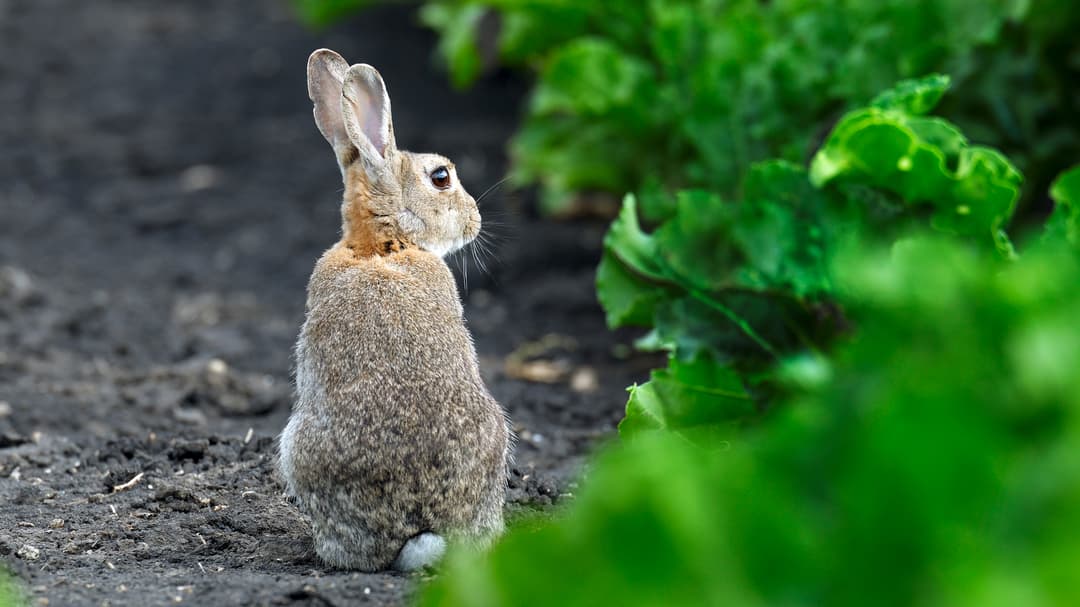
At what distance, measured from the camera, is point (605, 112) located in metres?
6.93

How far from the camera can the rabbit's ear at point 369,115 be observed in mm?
4145

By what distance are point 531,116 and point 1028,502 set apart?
6.64m

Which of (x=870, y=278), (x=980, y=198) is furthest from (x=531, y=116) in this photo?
(x=870, y=278)

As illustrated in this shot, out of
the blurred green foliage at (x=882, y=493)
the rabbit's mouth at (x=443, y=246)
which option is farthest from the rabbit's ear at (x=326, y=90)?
the blurred green foliage at (x=882, y=493)

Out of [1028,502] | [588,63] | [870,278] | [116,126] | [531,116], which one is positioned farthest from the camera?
[116,126]

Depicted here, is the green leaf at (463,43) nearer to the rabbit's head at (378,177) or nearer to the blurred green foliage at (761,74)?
the blurred green foliage at (761,74)

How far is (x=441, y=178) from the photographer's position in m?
4.34

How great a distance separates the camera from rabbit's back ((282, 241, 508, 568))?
12.0 feet

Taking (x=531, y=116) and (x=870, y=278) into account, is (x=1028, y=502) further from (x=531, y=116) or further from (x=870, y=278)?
(x=531, y=116)

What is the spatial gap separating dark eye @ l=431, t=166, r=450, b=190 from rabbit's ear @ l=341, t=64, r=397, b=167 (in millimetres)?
163

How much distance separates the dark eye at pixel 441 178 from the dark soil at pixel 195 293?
106 cm

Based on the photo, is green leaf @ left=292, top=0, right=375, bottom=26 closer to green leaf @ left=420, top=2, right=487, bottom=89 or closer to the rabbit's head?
green leaf @ left=420, top=2, right=487, bottom=89

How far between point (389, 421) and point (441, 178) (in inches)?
39.7

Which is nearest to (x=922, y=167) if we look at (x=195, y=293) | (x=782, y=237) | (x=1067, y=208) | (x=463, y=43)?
(x=1067, y=208)
